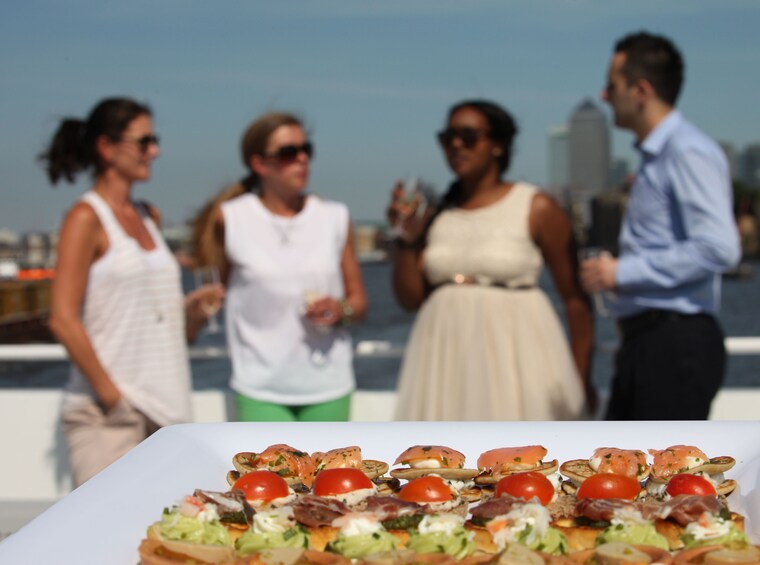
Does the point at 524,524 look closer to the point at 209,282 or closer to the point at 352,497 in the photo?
the point at 352,497

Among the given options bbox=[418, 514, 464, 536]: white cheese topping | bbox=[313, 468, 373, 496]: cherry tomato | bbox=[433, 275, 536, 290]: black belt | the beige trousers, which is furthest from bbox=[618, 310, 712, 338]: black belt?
bbox=[418, 514, 464, 536]: white cheese topping

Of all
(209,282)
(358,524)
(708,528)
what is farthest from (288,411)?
(708,528)

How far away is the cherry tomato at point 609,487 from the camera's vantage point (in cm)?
151

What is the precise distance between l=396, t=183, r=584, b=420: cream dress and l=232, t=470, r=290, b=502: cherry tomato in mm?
2463

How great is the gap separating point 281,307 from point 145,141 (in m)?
0.86

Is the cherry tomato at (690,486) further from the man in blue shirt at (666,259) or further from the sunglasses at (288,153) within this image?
the sunglasses at (288,153)

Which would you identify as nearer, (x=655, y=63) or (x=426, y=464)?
(x=426, y=464)

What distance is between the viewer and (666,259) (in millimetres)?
3594

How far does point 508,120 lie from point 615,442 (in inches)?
103

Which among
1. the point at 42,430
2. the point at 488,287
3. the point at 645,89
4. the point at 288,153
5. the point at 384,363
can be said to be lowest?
the point at 384,363

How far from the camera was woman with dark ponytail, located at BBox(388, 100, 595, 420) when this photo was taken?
401 centimetres

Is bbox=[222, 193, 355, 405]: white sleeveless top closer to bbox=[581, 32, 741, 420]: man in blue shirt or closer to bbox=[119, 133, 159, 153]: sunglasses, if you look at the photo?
bbox=[119, 133, 159, 153]: sunglasses

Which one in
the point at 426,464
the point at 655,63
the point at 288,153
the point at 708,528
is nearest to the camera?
the point at 708,528

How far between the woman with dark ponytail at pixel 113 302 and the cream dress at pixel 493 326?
3.42 feet
